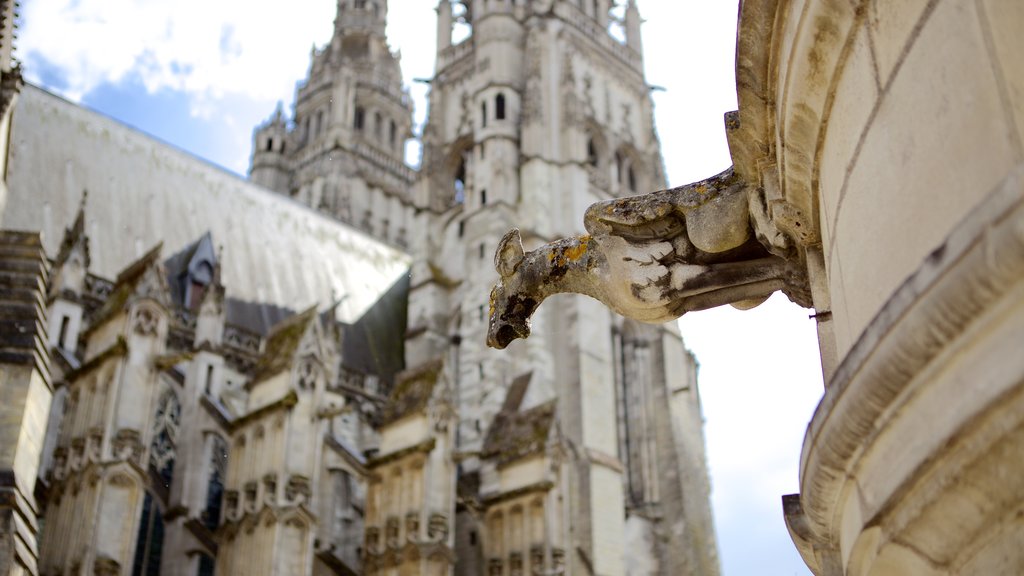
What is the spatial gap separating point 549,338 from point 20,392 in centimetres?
1695

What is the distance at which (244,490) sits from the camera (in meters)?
17.3

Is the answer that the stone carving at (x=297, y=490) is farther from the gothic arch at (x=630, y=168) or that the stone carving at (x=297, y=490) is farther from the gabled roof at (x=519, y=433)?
the gothic arch at (x=630, y=168)

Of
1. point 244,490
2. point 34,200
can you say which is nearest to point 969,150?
point 244,490

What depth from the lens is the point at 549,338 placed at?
24.2 m

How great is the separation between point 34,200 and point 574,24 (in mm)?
14721

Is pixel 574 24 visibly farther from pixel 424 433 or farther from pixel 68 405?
pixel 68 405

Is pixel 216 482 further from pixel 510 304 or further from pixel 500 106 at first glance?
pixel 510 304

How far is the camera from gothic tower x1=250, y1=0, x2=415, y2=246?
121 feet

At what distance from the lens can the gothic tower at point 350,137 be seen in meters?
36.9

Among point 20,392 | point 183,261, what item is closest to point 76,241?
point 183,261

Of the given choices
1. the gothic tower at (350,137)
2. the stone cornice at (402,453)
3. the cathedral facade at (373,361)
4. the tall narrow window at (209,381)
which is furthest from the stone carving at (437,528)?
the gothic tower at (350,137)

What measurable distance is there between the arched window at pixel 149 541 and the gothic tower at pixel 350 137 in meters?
17.3

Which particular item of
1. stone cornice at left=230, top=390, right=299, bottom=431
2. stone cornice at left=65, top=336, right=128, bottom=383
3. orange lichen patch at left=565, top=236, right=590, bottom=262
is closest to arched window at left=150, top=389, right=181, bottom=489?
stone cornice at left=230, top=390, right=299, bottom=431

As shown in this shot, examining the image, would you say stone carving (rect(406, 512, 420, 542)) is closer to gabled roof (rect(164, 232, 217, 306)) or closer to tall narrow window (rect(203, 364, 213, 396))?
tall narrow window (rect(203, 364, 213, 396))
